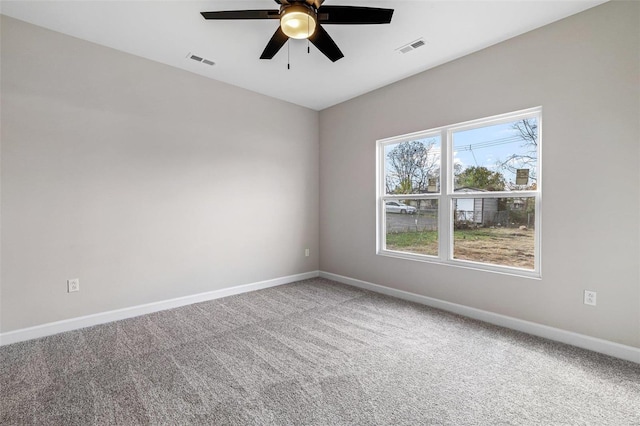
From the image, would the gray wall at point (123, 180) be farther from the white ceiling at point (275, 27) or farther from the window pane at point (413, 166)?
the window pane at point (413, 166)

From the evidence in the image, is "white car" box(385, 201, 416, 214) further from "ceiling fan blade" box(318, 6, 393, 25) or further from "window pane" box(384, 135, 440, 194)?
"ceiling fan blade" box(318, 6, 393, 25)

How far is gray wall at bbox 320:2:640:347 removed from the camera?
2.28 metres

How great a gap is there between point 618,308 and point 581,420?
1196mm

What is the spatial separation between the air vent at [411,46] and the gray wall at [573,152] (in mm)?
569

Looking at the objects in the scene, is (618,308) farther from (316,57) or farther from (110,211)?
(110,211)

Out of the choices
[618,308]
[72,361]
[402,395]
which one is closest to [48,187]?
[72,361]

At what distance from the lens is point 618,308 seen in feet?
7.62

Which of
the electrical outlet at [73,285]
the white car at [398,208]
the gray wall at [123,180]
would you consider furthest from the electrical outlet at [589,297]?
the electrical outlet at [73,285]

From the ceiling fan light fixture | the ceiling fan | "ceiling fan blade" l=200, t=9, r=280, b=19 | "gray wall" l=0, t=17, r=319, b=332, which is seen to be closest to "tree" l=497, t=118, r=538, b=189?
the ceiling fan

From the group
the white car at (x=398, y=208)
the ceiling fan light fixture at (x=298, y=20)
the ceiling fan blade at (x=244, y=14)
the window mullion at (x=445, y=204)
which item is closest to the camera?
the ceiling fan light fixture at (x=298, y=20)

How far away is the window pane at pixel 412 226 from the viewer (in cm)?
362

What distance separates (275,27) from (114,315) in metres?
3.38

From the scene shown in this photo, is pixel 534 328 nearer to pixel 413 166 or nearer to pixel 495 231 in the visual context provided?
pixel 495 231

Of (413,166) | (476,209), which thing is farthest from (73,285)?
(476,209)
